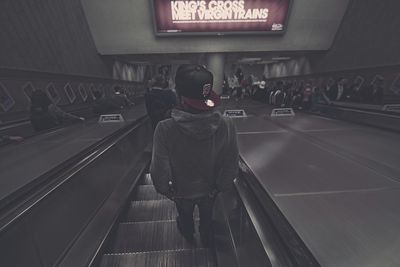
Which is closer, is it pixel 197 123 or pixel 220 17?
pixel 197 123

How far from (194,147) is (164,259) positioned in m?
1.13

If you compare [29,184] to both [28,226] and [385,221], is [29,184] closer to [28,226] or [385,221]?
[28,226]

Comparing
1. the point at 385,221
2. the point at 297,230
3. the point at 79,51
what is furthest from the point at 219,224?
the point at 79,51

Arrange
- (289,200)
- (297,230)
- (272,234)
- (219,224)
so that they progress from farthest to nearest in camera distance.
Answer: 1. (219,224)
2. (289,200)
3. (272,234)
4. (297,230)

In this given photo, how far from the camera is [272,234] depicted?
1.22 meters

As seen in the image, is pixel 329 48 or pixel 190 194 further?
pixel 329 48

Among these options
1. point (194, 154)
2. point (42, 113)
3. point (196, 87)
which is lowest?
point (42, 113)

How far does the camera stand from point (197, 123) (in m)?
1.23

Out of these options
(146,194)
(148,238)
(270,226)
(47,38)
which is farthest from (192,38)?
(270,226)

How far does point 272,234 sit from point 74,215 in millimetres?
1791

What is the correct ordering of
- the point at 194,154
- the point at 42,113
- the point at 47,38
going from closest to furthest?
the point at 194,154 < the point at 42,113 < the point at 47,38

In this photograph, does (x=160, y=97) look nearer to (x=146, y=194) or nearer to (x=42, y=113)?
(x=146, y=194)

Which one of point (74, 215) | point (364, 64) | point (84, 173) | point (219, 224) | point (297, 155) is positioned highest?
point (364, 64)

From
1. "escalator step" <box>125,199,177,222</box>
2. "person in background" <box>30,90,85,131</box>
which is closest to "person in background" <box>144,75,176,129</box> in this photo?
"escalator step" <box>125,199,177,222</box>
